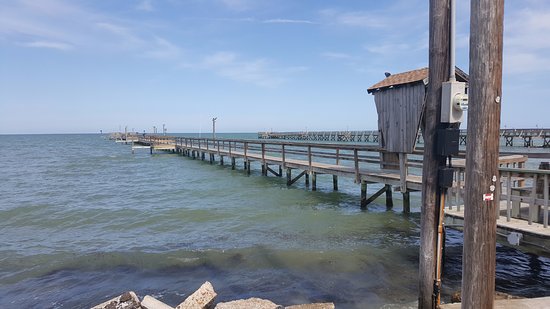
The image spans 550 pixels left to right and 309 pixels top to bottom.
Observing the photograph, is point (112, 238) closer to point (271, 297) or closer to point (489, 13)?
point (271, 297)

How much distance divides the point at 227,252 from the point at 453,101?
19.3 ft

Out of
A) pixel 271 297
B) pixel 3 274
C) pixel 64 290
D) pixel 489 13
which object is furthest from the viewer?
pixel 3 274

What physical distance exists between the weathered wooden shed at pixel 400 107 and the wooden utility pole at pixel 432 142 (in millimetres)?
4386

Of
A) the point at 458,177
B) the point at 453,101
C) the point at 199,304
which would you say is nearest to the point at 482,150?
the point at 453,101

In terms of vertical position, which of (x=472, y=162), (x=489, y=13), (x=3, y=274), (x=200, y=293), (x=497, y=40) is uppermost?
(x=489, y=13)

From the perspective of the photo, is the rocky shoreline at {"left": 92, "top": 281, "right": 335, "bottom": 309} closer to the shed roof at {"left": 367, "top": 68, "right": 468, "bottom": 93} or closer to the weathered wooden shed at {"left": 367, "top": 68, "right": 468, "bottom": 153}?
the shed roof at {"left": 367, "top": 68, "right": 468, "bottom": 93}

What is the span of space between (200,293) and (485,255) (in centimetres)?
324

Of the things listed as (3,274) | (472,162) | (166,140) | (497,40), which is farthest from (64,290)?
(166,140)

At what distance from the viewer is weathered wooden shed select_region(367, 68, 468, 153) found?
8.43m

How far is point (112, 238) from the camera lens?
378 inches

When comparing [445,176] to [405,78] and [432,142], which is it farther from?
[405,78]

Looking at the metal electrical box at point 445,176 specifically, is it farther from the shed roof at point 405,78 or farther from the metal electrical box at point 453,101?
the shed roof at point 405,78

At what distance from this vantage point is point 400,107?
9.14 meters

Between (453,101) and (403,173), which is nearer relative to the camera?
(453,101)
